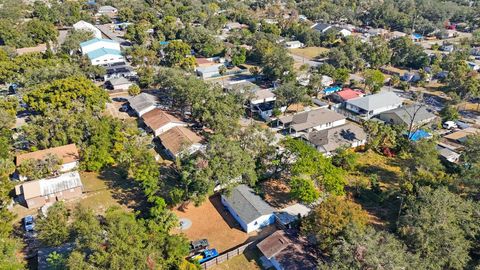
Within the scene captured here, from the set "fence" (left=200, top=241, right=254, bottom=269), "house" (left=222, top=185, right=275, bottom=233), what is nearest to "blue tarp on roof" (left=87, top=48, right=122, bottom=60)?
"house" (left=222, top=185, right=275, bottom=233)

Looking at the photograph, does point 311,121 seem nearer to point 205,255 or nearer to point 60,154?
point 205,255

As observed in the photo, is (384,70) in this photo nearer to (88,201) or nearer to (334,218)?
(334,218)

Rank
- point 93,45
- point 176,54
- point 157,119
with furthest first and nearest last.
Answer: point 93,45
point 176,54
point 157,119

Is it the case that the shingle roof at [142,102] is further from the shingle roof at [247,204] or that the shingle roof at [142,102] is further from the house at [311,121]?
the shingle roof at [247,204]

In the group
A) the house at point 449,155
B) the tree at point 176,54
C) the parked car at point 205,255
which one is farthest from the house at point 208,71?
the parked car at point 205,255

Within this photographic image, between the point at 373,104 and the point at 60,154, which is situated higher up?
the point at 60,154

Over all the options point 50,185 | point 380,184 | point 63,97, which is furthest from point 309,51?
point 50,185
